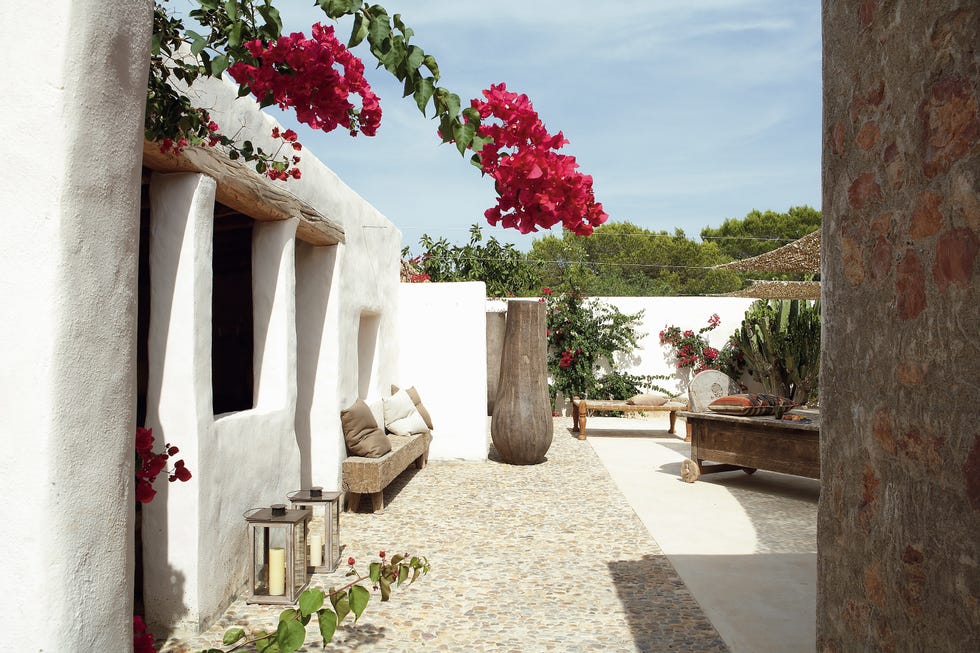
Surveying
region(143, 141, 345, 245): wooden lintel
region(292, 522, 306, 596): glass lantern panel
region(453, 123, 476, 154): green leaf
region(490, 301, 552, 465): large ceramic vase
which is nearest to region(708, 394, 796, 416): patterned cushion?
region(490, 301, 552, 465): large ceramic vase

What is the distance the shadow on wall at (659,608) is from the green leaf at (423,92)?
2614 millimetres

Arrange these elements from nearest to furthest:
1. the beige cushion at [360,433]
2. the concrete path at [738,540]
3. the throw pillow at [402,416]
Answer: the concrete path at [738,540], the beige cushion at [360,433], the throw pillow at [402,416]

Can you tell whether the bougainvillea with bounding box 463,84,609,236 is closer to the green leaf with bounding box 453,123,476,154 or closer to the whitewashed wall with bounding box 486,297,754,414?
the green leaf with bounding box 453,123,476,154

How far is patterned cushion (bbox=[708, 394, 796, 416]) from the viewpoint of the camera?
22.0ft

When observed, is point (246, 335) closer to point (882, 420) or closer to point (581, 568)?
point (581, 568)

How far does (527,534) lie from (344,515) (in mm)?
1573

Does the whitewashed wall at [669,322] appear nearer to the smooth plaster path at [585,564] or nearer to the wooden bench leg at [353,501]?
the smooth plaster path at [585,564]

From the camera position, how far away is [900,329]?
5.18 feet

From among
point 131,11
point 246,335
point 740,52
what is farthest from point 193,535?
point 740,52

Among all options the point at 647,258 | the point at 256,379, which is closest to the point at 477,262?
the point at 256,379

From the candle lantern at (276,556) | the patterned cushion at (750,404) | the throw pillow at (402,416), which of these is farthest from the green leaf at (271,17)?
the patterned cushion at (750,404)

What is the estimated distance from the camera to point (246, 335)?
7648mm

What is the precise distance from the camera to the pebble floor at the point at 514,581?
341cm

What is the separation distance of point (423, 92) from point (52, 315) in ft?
3.64
